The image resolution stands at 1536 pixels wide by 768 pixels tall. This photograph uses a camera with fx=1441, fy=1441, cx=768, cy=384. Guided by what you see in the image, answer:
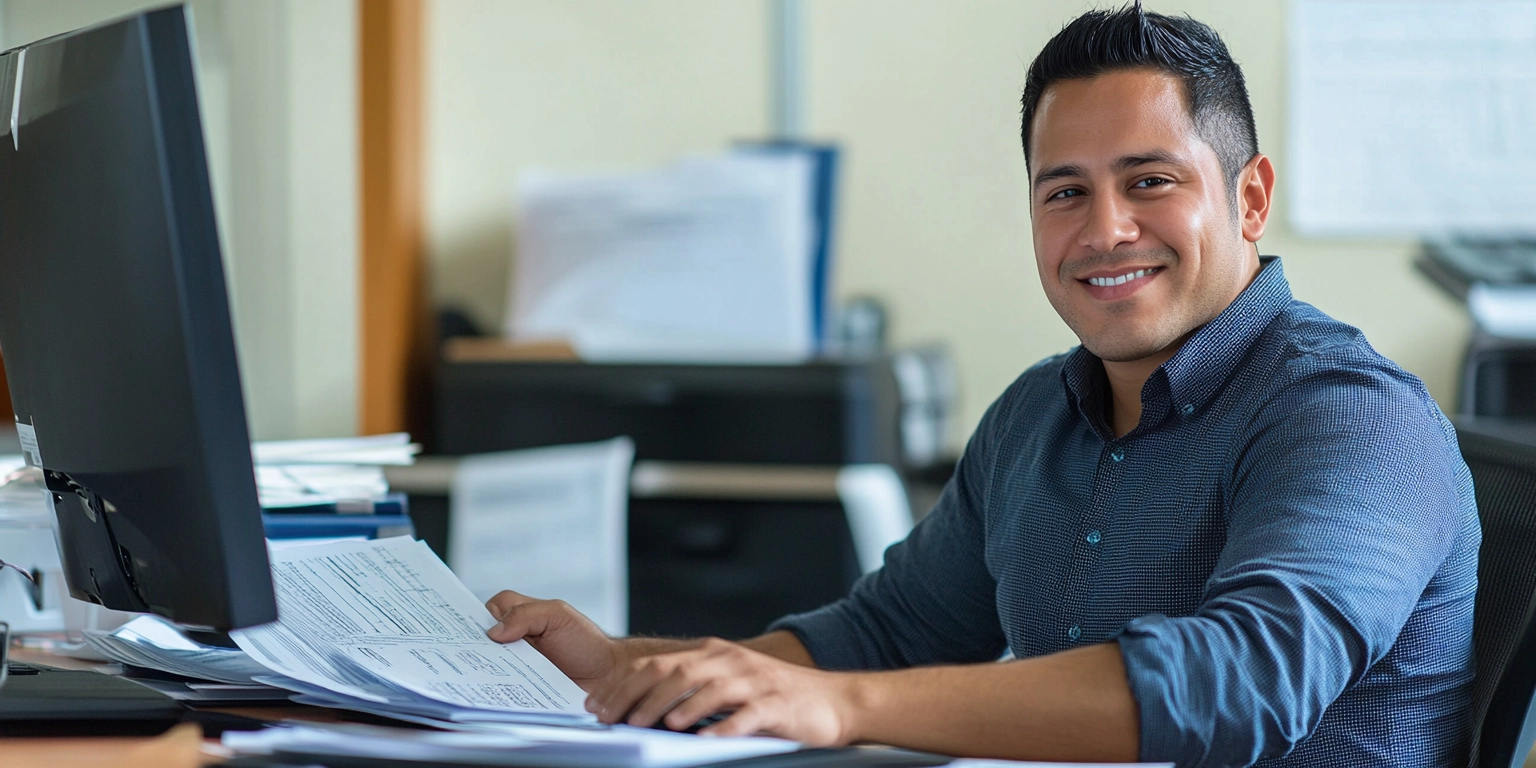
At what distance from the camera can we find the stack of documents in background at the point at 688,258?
2574mm

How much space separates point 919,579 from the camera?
1209mm

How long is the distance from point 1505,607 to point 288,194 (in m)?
2.26

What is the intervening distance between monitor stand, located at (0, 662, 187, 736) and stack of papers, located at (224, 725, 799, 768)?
0.10m

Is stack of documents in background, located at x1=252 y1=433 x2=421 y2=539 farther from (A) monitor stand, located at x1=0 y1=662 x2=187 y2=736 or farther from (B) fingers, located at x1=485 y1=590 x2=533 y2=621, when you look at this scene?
(A) monitor stand, located at x1=0 y1=662 x2=187 y2=736

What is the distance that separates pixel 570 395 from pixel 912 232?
0.74 metres

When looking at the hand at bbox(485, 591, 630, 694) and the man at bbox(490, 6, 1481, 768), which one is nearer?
the man at bbox(490, 6, 1481, 768)

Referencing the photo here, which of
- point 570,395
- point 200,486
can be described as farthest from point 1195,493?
point 570,395

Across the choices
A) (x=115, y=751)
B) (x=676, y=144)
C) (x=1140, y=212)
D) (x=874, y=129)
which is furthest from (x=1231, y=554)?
(x=676, y=144)

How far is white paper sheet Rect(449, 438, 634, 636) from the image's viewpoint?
2455mm

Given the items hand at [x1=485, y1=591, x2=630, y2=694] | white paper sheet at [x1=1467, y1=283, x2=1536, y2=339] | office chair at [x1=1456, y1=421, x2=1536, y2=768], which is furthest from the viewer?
white paper sheet at [x1=1467, y1=283, x2=1536, y2=339]

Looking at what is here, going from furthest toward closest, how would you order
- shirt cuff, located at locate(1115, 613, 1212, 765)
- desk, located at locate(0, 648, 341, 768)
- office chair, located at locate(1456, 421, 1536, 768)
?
office chair, located at locate(1456, 421, 1536, 768)
shirt cuff, located at locate(1115, 613, 1212, 765)
desk, located at locate(0, 648, 341, 768)

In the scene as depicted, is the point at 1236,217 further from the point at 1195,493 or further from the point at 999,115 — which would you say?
the point at 999,115

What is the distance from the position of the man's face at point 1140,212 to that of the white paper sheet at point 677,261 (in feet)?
4.70

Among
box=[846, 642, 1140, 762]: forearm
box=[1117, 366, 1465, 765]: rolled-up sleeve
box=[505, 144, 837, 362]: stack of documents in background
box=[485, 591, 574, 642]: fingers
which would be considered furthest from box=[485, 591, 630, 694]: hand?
box=[505, 144, 837, 362]: stack of documents in background
